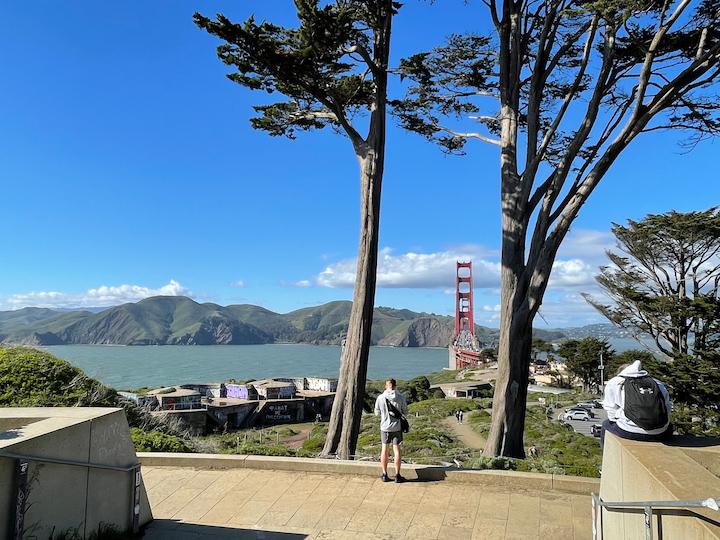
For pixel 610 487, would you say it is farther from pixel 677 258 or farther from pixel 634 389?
pixel 677 258

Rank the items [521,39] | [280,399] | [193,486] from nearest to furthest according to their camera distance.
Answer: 1. [193,486]
2. [521,39]
3. [280,399]

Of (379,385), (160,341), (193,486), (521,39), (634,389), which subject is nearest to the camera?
(634,389)

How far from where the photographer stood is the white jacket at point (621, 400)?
3059 mm

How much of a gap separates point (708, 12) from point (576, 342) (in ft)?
143

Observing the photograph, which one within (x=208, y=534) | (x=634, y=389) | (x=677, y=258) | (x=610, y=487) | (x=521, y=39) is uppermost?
(x=521, y=39)

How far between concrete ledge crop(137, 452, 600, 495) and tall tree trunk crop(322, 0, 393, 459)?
1.81 meters

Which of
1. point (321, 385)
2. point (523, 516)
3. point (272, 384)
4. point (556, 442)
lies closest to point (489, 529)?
point (523, 516)

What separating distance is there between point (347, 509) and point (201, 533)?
3.41ft

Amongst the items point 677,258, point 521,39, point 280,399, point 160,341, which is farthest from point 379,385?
point 160,341

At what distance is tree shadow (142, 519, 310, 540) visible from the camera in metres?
3.60

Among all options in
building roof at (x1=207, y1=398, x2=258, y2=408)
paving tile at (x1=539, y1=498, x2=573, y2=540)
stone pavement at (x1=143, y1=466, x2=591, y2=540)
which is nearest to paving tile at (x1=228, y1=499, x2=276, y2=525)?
stone pavement at (x1=143, y1=466, x2=591, y2=540)

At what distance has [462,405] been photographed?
3556cm

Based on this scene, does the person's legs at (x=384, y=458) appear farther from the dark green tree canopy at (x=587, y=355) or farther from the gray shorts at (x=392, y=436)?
the dark green tree canopy at (x=587, y=355)

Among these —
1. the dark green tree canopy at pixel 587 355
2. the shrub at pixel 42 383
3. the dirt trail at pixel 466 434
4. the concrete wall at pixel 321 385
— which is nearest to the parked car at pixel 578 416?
the dirt trail at pixel 466 434
